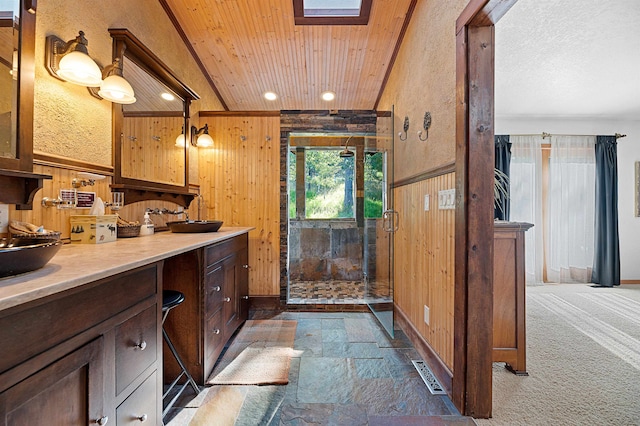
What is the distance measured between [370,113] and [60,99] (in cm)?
255

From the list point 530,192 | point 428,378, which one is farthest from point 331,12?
point 530,192

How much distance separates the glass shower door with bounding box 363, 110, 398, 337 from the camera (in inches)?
101

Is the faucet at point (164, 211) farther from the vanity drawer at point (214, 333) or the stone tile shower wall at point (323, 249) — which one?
the stone tile shower wall at point (323, 249)

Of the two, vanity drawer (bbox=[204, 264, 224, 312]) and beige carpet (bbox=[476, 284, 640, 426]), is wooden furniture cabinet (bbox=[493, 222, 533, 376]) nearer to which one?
beige carpet (bbox=[476, 284, 640, 426])

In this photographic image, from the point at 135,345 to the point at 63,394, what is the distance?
1.04 feet

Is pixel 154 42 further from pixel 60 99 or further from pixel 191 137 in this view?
pixel 60 99

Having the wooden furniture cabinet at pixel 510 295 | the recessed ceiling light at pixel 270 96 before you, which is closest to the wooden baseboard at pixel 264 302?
the wooden furniture cabinet at pixel 510 295

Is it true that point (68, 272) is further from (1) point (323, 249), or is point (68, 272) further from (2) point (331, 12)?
(1) point (323, 249)

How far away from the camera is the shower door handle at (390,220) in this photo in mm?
2510

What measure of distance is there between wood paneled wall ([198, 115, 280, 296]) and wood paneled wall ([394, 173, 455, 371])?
1409 mm

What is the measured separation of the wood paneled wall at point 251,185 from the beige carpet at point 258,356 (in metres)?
0.64

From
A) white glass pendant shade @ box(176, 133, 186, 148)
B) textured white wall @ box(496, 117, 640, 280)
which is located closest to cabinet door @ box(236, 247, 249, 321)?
white glass pendant shade @ box(176, 133, 186, 148)

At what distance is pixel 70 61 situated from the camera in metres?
1.31

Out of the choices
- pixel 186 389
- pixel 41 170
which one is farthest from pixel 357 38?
pixel 186 389
